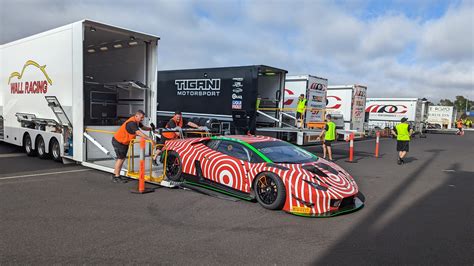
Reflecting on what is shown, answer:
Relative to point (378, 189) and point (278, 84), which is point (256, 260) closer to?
point (378, 189)

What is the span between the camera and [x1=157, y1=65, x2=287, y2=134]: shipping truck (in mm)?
13055

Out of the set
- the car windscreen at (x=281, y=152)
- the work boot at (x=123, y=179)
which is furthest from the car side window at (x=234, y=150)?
the work boot at (x=123, y=179)

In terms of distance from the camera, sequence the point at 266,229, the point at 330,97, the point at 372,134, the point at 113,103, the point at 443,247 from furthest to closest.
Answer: the point at 372,134, the point at 330,97, the point at 113,103, the point at 266,229, the point at 443,247

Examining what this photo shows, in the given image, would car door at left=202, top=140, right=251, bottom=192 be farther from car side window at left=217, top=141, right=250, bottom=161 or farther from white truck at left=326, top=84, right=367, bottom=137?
white truck at left=326, top=84, right=367, bottom=137

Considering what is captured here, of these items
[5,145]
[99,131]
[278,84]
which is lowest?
[5,145]

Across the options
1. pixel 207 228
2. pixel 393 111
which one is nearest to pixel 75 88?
pixel 207 228

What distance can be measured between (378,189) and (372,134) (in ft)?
67.9

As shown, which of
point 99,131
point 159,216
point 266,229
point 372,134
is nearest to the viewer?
point 266,229

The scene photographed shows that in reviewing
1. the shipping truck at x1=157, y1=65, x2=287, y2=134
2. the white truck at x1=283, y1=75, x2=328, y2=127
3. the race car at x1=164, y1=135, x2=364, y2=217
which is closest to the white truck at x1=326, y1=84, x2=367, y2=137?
the white truck at x1=283, y1=75, x2=328, y2=127

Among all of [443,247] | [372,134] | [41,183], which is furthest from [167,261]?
[372,134]

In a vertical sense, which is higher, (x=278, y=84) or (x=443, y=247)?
(x=278, y=84)

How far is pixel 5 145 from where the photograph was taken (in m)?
14.4

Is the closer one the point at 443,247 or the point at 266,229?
the point at 443,247

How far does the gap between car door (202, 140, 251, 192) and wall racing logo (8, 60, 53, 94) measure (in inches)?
220
